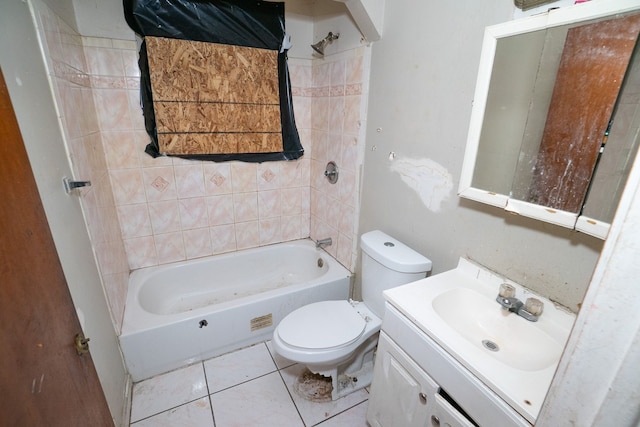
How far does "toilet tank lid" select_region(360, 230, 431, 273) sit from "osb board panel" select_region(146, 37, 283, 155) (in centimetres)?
117

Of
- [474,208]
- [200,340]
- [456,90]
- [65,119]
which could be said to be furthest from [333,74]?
[200,340]

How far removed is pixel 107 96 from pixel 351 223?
171cm

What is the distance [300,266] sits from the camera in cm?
255

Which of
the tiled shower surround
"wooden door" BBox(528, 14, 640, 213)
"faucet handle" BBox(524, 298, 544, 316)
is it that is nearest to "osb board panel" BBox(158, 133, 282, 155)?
the tiled shower surround

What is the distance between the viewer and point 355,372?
1702 millimetres

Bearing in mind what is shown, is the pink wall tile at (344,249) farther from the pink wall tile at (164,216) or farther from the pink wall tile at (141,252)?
the pink wall tile at (141,252)

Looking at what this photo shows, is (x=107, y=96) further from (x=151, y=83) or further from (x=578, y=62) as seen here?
(x=578, y=62)

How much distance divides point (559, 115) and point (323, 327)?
1.27 metres

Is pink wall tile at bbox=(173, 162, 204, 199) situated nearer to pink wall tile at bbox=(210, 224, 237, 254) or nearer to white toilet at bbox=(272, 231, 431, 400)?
pink wall tile at bbox=(210, 224, 237, 254)

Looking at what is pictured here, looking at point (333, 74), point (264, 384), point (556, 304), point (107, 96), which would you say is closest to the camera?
point (556, 304)

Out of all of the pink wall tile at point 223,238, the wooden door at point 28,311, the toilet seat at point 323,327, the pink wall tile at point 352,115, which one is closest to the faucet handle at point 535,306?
the toilet seat at point 323,327

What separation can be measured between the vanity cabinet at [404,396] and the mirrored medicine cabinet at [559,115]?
0.66m

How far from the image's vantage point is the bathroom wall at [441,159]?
0.98m

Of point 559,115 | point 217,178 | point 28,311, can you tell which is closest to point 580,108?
point 559,115
